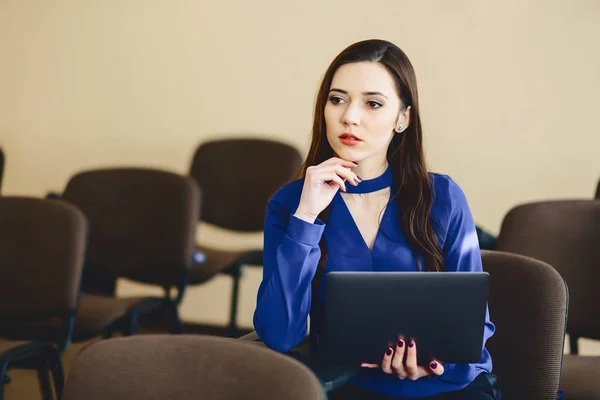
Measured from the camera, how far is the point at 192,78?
13.2 feet

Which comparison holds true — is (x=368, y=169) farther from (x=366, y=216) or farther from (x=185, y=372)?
(x=185, y=372)

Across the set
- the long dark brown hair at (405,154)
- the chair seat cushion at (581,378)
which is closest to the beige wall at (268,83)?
the chair seat cushion at (581,378)

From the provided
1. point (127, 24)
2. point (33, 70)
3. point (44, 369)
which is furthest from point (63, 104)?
point (44, 369)

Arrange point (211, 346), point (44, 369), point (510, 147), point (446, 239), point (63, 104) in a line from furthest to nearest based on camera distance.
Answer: point (63, 104)
point (510, 147)
point (44, 369)
point (446, 239)
point (211, 346)

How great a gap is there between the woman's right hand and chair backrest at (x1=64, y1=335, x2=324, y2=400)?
16.2 inches

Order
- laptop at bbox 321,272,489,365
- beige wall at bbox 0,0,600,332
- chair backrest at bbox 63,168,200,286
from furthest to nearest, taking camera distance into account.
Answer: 1. beige wall at bbox 0,0,600,332
2. chair backrest at bbox 63,168,200,286
3. laptop at bbox 321,272,489,365

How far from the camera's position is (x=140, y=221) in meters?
3.16

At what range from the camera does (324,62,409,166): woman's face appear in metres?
1.65

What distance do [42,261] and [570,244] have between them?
1.63 m

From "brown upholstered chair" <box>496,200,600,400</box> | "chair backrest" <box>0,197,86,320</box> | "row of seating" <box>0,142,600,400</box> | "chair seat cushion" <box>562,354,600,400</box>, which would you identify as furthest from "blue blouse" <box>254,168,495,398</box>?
"chair backrest" <box>0,197,86,320</box>

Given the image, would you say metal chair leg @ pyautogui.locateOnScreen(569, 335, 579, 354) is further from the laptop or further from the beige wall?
the laptop

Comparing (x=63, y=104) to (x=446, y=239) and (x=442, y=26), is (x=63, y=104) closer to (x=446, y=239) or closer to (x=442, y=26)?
(x=442, y=26)

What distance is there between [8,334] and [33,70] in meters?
2.12

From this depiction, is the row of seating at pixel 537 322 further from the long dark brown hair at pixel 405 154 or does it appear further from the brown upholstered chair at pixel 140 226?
the brown upholstered chair at pixel 140 226
